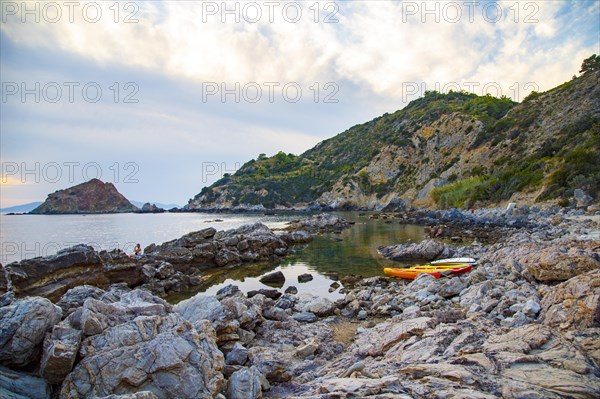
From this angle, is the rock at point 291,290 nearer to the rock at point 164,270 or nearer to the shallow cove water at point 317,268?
the shallow cove water at point 317,268

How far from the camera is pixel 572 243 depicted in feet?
51.2

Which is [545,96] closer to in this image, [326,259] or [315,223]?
[315,223]

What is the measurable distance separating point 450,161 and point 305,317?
80.2 m

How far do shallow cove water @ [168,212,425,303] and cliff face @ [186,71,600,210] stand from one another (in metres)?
23.4

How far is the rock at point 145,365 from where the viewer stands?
248 inches

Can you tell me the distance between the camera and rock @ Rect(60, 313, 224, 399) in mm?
6293

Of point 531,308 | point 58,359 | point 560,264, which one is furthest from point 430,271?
point 58,359

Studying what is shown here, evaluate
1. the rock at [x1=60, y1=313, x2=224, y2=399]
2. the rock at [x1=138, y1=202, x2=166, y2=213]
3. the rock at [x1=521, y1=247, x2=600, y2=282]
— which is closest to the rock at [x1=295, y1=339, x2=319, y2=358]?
the rock at [x1=60, y1=313, x2=224, y2=399]

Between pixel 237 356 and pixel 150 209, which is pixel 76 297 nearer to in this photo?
pixel 237 356

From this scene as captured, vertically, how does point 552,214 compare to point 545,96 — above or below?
below

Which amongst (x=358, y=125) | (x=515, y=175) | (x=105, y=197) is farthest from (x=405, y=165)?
(x=105, y=197)

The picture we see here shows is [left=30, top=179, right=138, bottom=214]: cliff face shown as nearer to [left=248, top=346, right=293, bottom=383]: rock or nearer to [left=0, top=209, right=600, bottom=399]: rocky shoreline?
[left=0, top=209, right=600, bottom=399]: rocky shoreline

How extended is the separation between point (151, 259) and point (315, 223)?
33.1m

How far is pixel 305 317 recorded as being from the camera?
13953 millimetres
